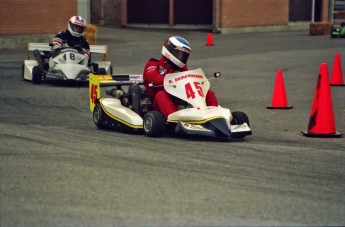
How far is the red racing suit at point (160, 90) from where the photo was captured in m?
11.5

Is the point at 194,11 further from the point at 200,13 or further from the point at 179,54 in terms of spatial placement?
the point at 179,54

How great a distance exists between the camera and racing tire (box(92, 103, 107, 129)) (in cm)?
1234

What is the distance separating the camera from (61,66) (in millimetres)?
18875

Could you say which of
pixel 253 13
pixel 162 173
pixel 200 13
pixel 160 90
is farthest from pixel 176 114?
pixel 253 13

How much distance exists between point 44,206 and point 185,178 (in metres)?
1.66

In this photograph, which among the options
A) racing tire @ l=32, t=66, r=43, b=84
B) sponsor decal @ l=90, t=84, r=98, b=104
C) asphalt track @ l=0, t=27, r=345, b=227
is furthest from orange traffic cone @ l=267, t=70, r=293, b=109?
racing tire @ l=32, t=66, r=43, b=84

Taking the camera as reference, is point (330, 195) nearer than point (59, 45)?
Yes

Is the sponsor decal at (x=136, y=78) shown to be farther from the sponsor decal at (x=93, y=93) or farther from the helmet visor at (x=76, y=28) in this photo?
the helmet visor at (x=76, y=28)

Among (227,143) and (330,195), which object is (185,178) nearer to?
(330,195)

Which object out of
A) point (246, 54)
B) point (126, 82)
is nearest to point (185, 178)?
point (126, 82)

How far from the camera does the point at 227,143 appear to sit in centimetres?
1088

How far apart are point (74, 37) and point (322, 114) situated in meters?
8.80

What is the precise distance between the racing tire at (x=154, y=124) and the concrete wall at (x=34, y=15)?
1986 cm

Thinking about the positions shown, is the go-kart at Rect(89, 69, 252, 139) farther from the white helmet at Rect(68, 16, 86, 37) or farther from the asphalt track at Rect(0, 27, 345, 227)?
the white helmet at Rect(68, 16, 86, 37)
